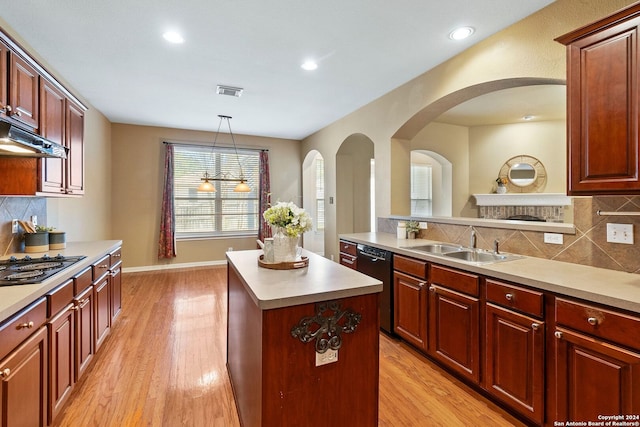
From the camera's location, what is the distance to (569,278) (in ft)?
5.58

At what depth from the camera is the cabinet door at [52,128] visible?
234 cm

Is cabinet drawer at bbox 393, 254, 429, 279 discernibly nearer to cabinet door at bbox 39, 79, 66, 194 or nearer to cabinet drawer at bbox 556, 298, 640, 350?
cabinet drawer at bbox 556, 298, 640, 350

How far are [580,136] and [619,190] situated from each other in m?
0.36

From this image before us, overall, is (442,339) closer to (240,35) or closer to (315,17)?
(315,17)

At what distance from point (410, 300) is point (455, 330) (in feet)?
1.62

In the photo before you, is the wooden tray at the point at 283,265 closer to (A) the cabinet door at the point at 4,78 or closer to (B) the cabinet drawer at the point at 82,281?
(B) the cabinet drawer at the point at 82,281

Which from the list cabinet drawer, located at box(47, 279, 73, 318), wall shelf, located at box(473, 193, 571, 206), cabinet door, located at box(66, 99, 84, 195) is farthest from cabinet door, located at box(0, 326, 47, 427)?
wall shelf, located at box(473, 193, 571, 206)

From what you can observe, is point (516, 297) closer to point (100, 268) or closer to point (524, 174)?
point (100, 268)

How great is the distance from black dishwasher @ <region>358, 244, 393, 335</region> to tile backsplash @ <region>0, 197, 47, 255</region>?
323cm

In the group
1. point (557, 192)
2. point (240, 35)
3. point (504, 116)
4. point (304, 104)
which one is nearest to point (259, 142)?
point (304, 104)

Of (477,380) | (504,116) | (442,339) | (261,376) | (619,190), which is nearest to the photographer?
(261,376)

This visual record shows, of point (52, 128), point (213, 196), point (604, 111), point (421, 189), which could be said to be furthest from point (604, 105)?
point (213, 196)

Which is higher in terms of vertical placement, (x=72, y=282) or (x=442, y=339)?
(x=72, y=282)

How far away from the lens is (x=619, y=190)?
1.57 m
